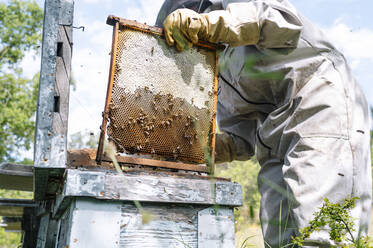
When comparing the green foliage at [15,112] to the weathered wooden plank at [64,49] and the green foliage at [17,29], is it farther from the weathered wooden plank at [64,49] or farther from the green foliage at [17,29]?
the weathered wooden plank at [64,49]

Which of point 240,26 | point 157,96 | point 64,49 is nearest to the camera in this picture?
point 64,49

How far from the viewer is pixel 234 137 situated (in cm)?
306

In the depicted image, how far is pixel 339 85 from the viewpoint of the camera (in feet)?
7.38

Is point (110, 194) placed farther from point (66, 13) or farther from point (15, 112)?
point (15, 112)

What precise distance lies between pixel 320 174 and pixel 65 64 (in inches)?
61.0

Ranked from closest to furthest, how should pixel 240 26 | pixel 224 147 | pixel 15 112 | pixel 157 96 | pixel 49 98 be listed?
pixel 49 98 → pixel 157 96 → pixel 240 26 → pixel 224 147 → pixel 15 112

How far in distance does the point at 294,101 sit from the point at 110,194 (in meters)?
1.38

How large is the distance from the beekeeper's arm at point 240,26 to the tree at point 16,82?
13159 millimetres

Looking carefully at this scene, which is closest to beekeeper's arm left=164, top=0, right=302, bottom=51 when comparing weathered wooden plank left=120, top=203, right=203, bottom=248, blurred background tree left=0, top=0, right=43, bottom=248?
weathered wooden plank left=120, top=203, right=203, bottom=248

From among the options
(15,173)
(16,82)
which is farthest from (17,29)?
(15,173)

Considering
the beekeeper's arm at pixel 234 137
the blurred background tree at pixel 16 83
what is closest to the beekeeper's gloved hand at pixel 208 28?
the beekeeper's arm at pixel 234 137

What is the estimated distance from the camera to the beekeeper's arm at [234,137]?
3014 mm

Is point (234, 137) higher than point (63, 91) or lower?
higher

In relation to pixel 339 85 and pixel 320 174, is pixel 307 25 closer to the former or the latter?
pixel 339 85
